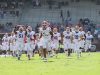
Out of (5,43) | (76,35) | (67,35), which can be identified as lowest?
(5,43)

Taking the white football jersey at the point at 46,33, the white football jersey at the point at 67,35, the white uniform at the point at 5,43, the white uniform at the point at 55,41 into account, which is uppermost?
the white football jersey at the point at 46,33

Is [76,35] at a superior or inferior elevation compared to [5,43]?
superior

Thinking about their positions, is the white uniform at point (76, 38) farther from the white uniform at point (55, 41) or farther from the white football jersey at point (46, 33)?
the white football jersey at point (46, 33)

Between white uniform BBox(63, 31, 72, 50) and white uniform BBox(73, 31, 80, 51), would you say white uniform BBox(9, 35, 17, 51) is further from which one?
white uniform BBox(73, 31, 80, 51)

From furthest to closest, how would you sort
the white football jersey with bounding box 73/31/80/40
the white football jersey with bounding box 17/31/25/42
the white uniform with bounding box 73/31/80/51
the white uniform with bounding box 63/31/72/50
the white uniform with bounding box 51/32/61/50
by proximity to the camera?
the white uniform with bounding box 63/31/72/50 < the white uniform with bounding box 51/32/61/50 < the white football jersey with bounding box 73/31/80/40 < the white uniform with bounding box 73/31/80/51 < the white football jersey with bounding box 17/31/25/42

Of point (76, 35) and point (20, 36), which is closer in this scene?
point (20, 36)

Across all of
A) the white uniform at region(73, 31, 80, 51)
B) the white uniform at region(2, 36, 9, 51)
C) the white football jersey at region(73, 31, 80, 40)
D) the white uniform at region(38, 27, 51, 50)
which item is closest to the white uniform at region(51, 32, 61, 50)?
the white uniform at region(73, 31, 80, 51)

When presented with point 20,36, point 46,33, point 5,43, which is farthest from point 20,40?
point 5,43

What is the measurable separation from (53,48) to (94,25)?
62.8 feet

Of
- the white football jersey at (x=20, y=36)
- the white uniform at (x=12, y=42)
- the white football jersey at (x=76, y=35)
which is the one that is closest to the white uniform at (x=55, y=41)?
the white football jersey at (x=76, y=35)

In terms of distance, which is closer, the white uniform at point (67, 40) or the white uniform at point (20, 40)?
the white uniform at point (20, 40)

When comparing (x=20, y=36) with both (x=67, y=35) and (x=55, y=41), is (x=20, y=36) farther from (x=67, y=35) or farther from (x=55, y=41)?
(x=67, y=35)

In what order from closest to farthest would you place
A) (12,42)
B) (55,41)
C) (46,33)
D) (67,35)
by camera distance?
(46,33) < (67,35) < (55,41) < (12,42)

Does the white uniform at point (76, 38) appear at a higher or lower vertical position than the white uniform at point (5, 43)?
higher
